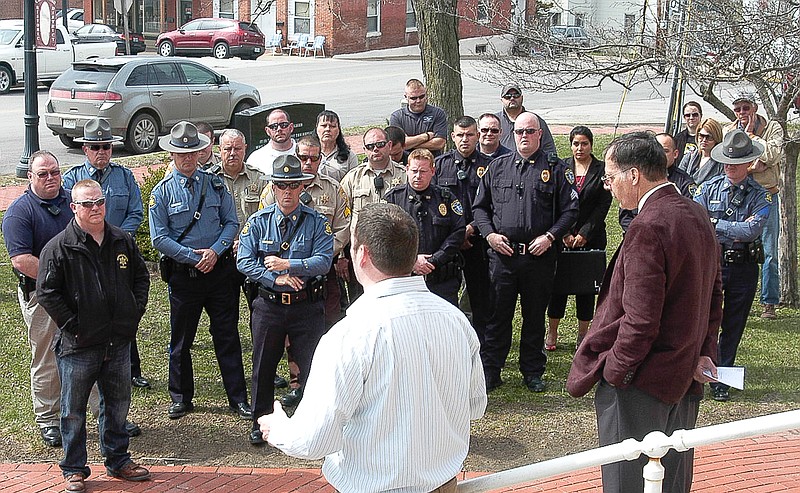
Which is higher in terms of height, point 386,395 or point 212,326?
point 386,395

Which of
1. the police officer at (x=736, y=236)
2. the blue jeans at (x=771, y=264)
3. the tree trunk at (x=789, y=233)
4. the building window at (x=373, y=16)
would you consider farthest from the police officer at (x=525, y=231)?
the building window at (x=373, y=16)

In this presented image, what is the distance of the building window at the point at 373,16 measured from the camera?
43812mm

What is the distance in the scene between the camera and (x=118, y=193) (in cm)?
750

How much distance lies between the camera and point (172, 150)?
7.26 metres

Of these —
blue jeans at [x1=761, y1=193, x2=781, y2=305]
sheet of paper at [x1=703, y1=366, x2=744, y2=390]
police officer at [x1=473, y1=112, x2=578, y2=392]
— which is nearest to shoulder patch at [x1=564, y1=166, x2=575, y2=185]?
police officer at [x1=473, y1=112, x2=578, y2=392]

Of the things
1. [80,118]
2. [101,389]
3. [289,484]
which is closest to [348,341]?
[289,484]

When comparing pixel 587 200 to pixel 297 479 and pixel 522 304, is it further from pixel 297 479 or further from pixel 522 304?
pixel 297 479

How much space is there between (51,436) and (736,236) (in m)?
5.14

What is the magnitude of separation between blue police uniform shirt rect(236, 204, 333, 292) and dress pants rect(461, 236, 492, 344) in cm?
179

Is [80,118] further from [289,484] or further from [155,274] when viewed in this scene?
[289,484]

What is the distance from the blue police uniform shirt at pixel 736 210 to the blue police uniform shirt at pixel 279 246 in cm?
302

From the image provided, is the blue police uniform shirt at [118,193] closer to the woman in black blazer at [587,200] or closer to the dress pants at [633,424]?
the woman in black blazer at [587,200]

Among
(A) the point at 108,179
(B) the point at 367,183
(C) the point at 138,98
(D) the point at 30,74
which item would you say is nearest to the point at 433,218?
(B) the point at 367,183

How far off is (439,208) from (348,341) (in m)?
4.13
